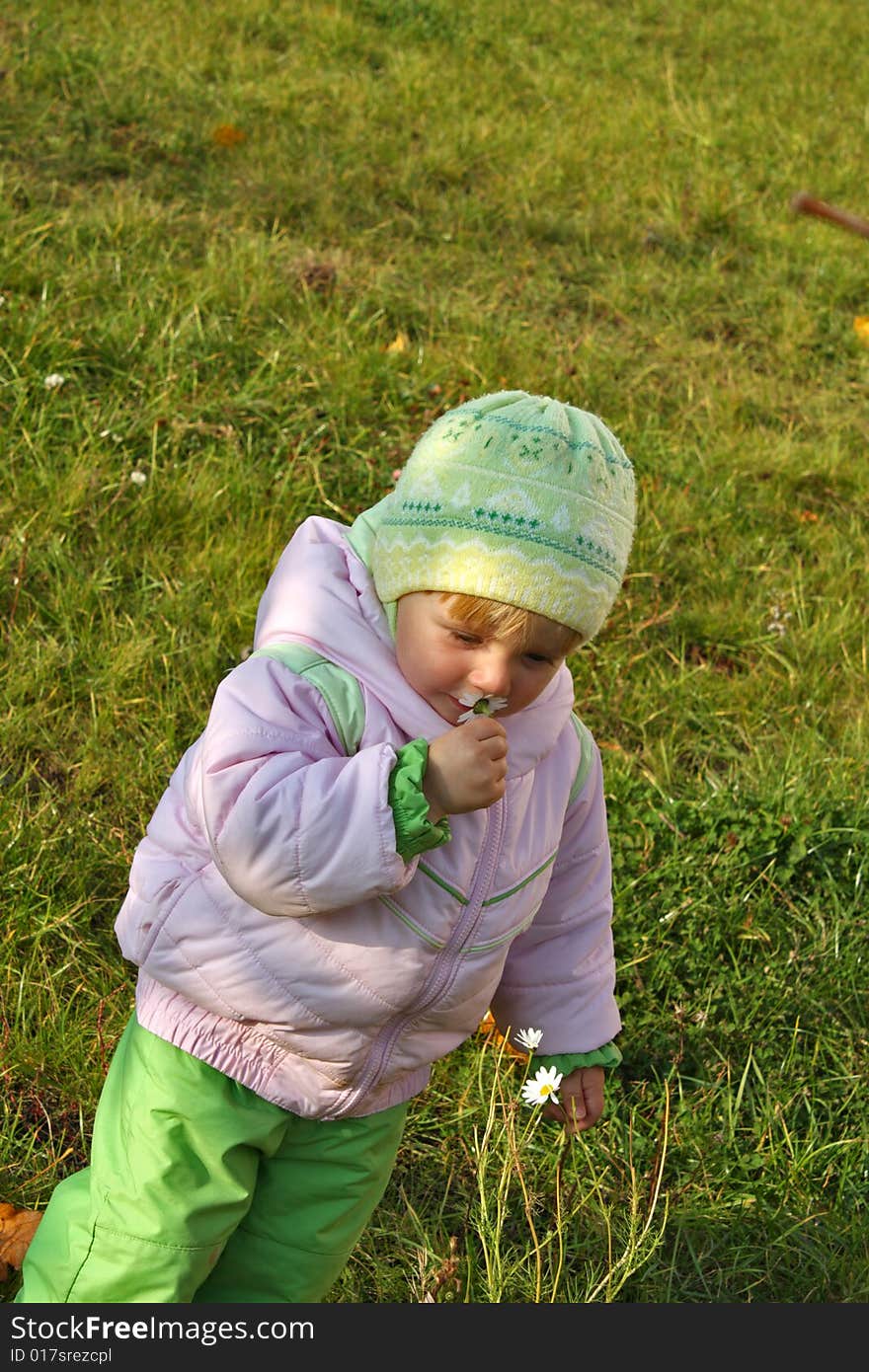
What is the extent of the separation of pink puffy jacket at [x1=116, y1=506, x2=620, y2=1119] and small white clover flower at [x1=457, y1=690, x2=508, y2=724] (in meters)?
0.06

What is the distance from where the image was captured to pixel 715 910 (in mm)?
3076

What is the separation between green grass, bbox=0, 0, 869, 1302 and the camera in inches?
103

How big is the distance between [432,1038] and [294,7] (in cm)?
557

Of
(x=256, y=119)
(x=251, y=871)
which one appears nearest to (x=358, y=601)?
(x=251, y=871)

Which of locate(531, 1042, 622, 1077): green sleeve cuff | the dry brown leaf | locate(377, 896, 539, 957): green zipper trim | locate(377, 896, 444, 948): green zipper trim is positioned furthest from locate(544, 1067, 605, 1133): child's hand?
the dry brown leaf

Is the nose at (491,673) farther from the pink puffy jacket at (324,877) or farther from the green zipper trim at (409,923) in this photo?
the green zipper trim at (409,923)

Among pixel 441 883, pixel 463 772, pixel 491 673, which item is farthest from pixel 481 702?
pixel 441 883

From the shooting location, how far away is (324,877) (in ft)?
5.89

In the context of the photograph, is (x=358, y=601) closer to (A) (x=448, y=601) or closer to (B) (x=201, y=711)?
(A) (x=448, y=601)

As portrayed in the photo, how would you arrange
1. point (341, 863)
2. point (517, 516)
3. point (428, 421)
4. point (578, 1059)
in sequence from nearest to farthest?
point (341, 863), point (517, 516), point (578, 1059), point (428, 421)

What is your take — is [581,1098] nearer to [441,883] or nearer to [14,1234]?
[441,883]

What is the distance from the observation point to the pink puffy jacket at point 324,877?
180cm

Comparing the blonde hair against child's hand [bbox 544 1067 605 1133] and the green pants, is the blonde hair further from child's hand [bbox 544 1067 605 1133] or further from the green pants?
child's hand [bbox 544 1067 605 1133]

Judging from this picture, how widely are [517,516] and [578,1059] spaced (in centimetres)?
99
